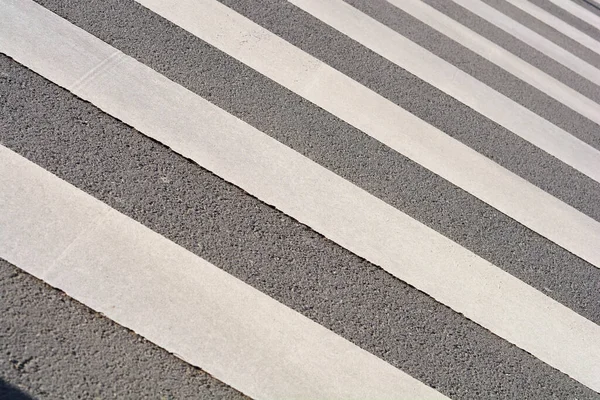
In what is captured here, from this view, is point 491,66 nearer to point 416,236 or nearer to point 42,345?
point 416,236

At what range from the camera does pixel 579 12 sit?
9031 mm

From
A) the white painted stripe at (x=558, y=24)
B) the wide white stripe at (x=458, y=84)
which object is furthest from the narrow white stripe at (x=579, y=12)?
the wide white stripe at (x=458, y=84)

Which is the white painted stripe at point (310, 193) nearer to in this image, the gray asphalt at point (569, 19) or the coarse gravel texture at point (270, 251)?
the coarse gravel texture at point (270, 251)

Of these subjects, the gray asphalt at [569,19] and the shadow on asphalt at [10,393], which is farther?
the gray asphalt at [569,19]

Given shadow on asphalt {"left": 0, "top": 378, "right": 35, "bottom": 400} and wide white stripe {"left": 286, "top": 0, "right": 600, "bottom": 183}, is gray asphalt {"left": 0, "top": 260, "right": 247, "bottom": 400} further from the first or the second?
wide white stripe {"left": 286, "top": 0, "right": 600, "bottom": 183}

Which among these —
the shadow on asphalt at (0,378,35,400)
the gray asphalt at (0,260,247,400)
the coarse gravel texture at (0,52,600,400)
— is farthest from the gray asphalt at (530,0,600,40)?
the shadow on asphalt at (0,378,35,400)

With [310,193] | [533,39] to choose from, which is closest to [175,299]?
[310,193]

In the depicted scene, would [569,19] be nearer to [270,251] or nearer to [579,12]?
[579,12]

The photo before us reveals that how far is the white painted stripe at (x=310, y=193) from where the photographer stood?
3783mm

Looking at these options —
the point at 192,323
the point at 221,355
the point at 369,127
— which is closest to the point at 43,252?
the point at 192,323

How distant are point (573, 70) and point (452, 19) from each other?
60.4 inches

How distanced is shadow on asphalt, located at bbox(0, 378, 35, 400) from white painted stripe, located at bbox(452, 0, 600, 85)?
21.2 ft

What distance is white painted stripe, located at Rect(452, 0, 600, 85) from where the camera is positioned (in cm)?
726

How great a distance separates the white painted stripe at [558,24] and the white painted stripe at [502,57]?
1.73 metres
